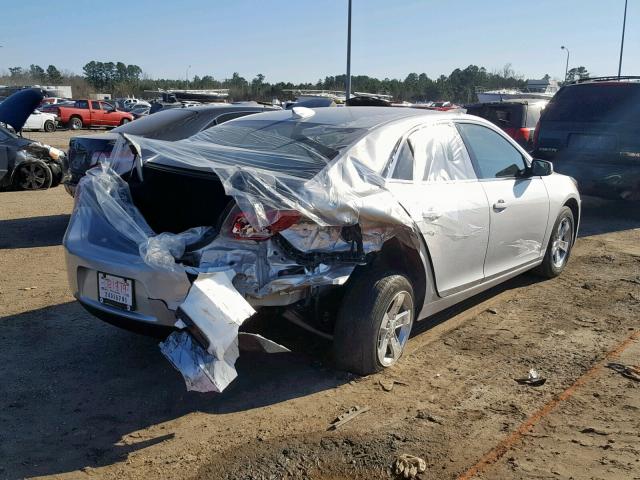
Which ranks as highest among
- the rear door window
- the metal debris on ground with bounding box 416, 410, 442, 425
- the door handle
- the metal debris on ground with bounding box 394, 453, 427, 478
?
the rear door window

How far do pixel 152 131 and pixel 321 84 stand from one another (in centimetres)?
7725

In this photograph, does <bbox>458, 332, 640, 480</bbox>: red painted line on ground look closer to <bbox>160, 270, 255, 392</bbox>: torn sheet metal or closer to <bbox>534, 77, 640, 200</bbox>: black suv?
<bbox>160, 270, 255, 392</bbox>: torn sheet metal

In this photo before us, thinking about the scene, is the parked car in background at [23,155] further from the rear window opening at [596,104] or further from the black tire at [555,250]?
the black tire at [555,250]

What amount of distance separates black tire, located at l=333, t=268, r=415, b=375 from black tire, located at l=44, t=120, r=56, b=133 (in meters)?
31.6

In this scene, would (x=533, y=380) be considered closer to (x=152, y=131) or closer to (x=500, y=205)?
(x=500, y=205)

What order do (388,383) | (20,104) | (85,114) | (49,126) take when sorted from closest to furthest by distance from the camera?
1. (388,383)
2. (20,104)
3. (49,126)
4. (85,114)

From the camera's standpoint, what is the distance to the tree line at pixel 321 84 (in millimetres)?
70438

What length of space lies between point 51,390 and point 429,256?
2493mm

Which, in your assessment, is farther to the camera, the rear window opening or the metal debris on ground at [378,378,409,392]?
the rear window opening

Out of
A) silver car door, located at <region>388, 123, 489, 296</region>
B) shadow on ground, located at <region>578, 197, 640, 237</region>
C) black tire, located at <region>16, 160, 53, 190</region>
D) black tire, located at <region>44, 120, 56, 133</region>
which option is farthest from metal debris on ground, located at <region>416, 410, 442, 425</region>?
black tire, located at <region>44, 120, 56, 133</region>

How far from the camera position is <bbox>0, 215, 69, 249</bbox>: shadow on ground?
7.49 m

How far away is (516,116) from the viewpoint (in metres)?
11.3

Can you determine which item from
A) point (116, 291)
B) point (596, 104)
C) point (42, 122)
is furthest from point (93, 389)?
point (42, 122)

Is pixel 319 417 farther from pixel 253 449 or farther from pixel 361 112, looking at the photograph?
pixel 361 112
